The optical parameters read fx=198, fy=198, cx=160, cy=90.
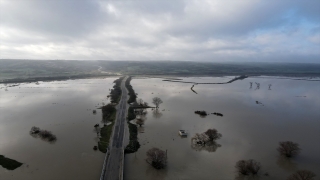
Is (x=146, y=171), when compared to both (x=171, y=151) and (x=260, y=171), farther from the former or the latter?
(x=260, y=171)

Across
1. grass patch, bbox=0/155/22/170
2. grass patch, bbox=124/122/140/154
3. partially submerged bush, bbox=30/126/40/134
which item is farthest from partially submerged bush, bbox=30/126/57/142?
grass patch, bbox=124/122/140/154

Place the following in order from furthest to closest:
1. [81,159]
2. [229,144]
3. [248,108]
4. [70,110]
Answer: [248,108], [70,110], [229,144], [81,159]

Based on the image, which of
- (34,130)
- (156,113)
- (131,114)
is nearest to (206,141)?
(156,113)

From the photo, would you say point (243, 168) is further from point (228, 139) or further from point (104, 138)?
point (104, 138)

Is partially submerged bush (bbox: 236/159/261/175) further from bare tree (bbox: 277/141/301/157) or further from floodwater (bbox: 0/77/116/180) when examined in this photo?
floodwater (bbox: 0/77/116/180)

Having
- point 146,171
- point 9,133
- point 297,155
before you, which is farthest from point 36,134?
point 297,155

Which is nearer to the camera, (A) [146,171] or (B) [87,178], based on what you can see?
(B) [87,178]

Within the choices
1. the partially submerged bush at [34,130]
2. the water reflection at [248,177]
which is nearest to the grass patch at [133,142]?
the water reflection at [248,177]
